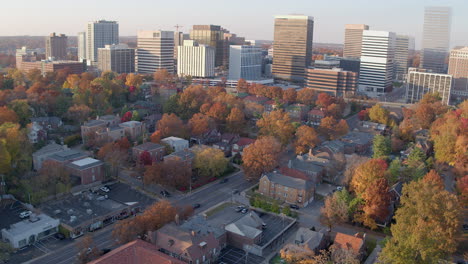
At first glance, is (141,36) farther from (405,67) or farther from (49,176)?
(405,67)

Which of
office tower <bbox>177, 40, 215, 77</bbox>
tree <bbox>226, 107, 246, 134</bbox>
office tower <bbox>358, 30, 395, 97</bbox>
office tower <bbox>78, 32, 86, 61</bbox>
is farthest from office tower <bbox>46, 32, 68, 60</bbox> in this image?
tree <bbox>226, 107, 246, 134</bbox>

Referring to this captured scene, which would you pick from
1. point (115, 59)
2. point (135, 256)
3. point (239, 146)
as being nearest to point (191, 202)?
point (135, 256)

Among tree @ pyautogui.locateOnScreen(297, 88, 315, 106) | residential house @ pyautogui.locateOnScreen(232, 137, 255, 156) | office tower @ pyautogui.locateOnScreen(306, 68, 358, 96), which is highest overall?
office tower @ pyautogui.locateOnScreen(306, 68, 358, 96)

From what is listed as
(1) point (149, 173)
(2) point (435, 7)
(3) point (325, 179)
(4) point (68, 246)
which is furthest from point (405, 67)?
(4) point (68, 246)

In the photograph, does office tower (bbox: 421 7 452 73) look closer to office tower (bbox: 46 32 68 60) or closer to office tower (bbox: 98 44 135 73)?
office tower (bbox: 98 44 135 73)

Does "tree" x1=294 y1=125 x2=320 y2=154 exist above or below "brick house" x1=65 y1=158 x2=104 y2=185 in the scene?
above

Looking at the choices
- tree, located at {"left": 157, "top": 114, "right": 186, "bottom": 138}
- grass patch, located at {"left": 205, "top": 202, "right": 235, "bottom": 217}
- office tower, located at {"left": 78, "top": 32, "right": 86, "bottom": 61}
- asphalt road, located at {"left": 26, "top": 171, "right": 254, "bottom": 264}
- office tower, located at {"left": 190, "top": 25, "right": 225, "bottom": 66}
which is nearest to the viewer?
asphalt road, located at {"left": 26, "top": 171, "right": 254, "bottom": 264}

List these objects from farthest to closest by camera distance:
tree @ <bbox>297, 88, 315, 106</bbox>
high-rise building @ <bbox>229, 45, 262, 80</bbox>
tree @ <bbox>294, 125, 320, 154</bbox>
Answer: high-rise building @ <bbox>229, 45, 262, 80</bbox>, tree @ <bbox>297, 88, 315, 106</bbox>, tree @ <bbox>294, 125, 320, 154</bbox>
